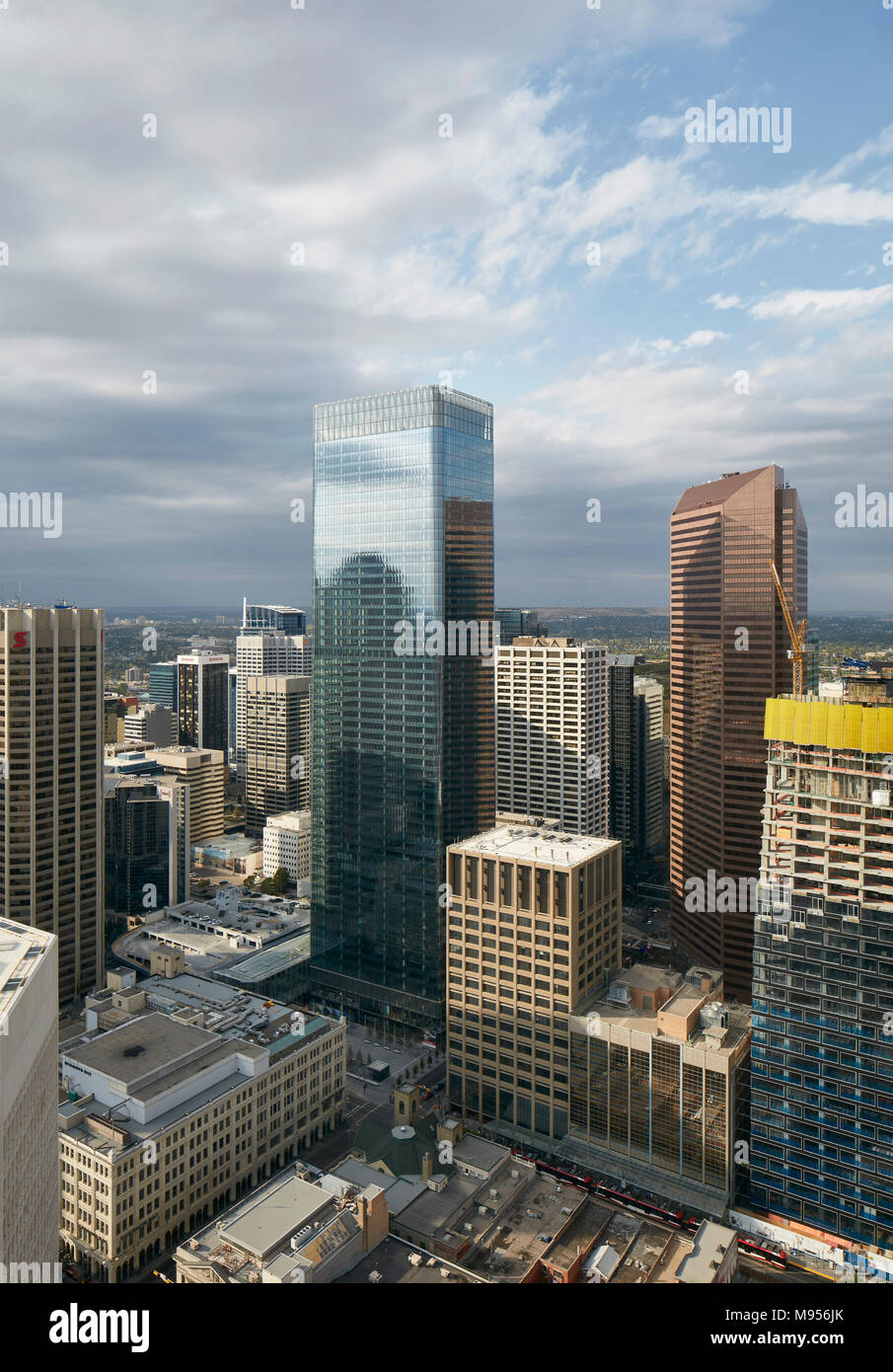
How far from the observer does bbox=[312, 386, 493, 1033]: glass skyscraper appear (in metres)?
91.2

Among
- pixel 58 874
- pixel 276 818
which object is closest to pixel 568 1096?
pixel 58 874

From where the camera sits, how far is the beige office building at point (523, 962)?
6731cm

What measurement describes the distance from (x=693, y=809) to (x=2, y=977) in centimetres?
8757

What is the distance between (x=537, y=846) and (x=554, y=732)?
45.9 meters

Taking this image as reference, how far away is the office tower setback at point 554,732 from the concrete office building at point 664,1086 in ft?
159

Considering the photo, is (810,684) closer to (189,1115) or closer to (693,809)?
(693,809)

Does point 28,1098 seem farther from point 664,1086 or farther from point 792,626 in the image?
point 792,626

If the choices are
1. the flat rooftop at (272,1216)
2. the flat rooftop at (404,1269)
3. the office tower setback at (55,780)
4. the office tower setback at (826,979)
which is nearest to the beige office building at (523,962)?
the office tower setback at (826,979)

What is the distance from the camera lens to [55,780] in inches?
3757

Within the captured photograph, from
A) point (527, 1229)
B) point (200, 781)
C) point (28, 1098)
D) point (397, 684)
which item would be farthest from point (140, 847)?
point (28, 1098)

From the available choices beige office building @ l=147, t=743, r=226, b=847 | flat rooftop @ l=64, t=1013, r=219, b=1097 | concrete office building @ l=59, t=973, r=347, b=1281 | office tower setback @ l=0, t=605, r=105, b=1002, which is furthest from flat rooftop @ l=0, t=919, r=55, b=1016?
beige office building @ l=147, t=743, r=226, b=847

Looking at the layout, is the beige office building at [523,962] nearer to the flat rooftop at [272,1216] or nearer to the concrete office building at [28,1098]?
the flat rooftop at [272,1216]

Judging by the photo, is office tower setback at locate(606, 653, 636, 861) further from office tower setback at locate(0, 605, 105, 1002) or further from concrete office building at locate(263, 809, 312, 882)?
office tower setback at locate(0, 605, 105, 1002)

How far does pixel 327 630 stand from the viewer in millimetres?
98750
